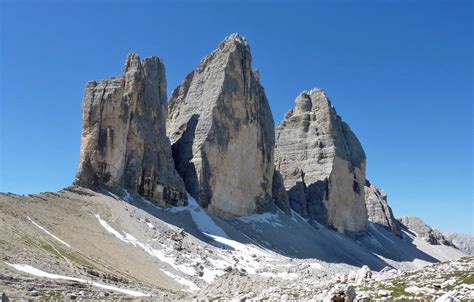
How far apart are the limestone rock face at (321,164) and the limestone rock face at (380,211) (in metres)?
22.6

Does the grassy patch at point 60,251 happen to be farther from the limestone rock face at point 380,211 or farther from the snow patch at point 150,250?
the limestone rock face at point 380,211

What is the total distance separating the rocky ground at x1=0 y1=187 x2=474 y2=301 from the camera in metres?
26.9

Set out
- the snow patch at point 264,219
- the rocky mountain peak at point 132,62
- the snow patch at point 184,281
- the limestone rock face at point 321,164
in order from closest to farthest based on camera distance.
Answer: the snow patch at point 184,281
the rocky mountain peak at point 132,62
the snow patch at point 264,219
the limestone rock face at point 321,164

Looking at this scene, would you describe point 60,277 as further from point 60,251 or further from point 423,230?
point 423,230

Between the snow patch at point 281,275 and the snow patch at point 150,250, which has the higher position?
Answer: the snow patch at point 150,250

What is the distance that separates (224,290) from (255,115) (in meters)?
82.9

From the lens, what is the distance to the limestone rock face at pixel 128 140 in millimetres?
80188

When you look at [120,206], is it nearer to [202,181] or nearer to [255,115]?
[202,181]

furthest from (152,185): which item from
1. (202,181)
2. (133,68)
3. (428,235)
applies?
(428,235)

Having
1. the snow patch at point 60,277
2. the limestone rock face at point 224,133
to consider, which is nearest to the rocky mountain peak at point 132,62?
the limestone rock face at point 224,133

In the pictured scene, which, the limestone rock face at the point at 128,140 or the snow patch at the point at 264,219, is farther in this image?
the snow patch at the point at 264,219

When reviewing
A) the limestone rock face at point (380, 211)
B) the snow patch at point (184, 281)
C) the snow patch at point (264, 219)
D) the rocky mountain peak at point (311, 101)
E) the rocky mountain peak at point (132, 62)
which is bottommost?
the snow patch at point (184, 281)

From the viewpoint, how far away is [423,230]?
595ft

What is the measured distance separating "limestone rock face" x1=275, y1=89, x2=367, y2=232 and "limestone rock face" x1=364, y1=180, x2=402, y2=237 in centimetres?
2264
